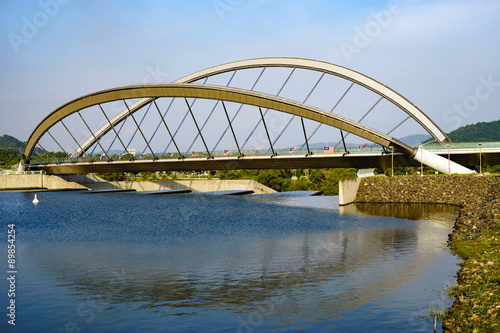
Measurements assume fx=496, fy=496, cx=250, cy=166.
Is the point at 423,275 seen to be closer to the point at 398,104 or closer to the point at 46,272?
the point at 46,272

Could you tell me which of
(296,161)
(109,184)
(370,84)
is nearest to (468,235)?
(296,161)

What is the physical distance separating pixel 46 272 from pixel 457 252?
60.0ft

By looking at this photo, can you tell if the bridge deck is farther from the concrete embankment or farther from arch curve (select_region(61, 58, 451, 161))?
the concrete embankment

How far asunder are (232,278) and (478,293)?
856 centimetres

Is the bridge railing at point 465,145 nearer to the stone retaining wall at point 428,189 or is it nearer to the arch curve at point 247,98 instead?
the arch curve at point 247,98

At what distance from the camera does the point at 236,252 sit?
24.9 m

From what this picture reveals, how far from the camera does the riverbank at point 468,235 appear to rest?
13.3 m

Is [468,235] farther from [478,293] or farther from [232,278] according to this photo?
[232,278]

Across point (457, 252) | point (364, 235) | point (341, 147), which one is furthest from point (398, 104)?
point (457, 252)

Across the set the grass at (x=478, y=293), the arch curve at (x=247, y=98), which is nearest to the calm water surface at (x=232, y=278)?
the grass at (x=478, y=293)

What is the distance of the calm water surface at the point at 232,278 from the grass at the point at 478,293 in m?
0.62

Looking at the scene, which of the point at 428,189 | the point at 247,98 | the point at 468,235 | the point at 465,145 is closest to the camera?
the point at 468,235

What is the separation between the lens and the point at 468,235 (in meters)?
26.7

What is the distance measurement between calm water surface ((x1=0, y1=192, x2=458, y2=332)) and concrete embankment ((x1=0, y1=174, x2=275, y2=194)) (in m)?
61.1
